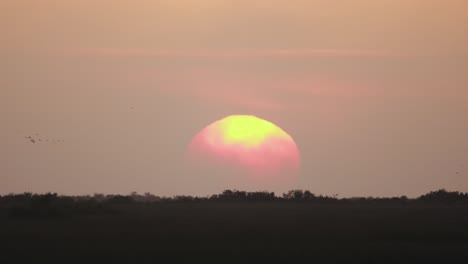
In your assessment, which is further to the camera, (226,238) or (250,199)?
(250,199)

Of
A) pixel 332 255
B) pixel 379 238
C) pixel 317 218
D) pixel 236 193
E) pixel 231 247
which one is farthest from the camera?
pixel 236 193

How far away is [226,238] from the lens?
35.3 m

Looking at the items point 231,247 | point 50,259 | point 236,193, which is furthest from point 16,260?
point 236,193

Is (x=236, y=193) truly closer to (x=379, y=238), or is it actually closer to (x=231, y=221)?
(x=231, y=221)

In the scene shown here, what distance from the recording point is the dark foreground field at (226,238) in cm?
2884

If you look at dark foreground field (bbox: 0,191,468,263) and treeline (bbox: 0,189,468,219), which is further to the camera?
treeline (bbox: 0,189,468,219)

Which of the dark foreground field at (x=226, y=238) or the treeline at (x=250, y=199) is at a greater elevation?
the treeline at (x=250, y=199)

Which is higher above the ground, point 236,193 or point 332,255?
point 236,193

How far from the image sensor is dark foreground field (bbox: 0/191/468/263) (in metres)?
28.8

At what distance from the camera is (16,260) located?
27422mm

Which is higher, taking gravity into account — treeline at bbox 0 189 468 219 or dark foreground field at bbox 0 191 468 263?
treeline at bbox 0 189 468 219

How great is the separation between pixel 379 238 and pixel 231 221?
1100 centimetres

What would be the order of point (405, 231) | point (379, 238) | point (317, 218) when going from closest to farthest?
point (379, 238) → point (405, 231) → point (317, 218)

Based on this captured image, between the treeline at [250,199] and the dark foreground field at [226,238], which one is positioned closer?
the dark foreground field at [226,238]
